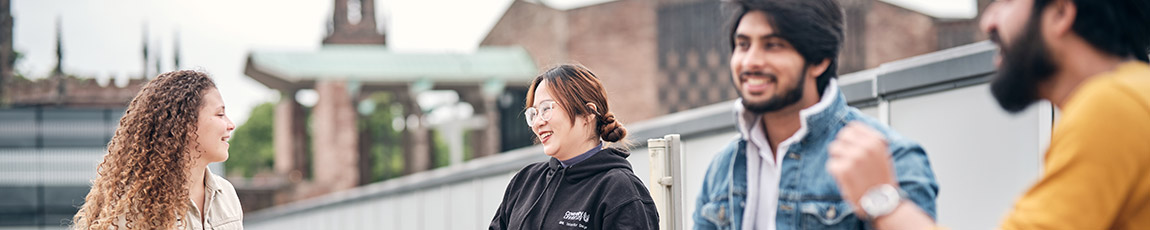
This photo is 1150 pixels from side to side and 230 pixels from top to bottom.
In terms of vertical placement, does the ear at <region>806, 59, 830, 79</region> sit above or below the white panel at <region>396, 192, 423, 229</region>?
above

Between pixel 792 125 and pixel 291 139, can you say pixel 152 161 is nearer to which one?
pixel 792 125

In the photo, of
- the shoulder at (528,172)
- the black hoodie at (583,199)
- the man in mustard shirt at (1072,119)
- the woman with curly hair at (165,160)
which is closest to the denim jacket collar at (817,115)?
the man in mustard shirt at (1072,119)

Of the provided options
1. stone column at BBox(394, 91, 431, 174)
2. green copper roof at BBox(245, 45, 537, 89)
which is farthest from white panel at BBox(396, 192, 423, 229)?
stone column at BBox(394, 91, 431, 174)

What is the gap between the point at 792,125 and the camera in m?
2.06

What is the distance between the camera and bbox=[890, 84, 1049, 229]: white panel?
4.03m

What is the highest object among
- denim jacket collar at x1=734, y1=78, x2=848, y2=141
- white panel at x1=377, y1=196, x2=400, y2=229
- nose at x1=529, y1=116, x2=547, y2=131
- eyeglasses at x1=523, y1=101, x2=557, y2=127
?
denim jacket collar at x1=734, y1=78, x2=848, y2=141

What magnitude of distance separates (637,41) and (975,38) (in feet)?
34.3

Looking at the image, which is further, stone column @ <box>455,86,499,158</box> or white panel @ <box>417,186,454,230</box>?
stone column @ <box>455,86,499,158</box>

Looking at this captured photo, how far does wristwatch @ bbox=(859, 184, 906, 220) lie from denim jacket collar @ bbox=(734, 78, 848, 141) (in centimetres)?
32

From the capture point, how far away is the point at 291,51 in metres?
28.7

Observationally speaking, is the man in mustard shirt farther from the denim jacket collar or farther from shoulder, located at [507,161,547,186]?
shoulder, located at [507,161,547,186]

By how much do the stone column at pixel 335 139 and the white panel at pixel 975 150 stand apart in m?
24.4

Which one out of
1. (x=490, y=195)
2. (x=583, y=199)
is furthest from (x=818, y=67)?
(x=490, y=195)

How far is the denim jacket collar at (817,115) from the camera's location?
2.02 metres
